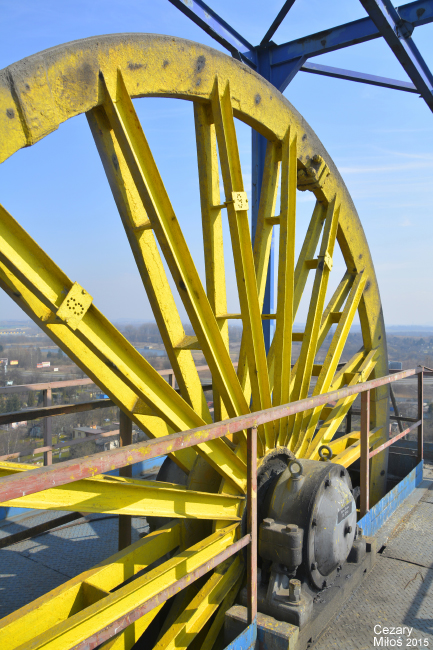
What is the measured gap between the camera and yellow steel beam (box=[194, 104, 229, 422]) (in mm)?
3166

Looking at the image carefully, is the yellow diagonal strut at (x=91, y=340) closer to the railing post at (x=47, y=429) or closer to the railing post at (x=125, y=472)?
the railing post at (x=125, y=472)

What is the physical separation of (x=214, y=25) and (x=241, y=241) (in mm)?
3757

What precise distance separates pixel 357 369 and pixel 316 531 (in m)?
2.69

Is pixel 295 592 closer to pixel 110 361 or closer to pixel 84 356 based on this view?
pixel 110 361

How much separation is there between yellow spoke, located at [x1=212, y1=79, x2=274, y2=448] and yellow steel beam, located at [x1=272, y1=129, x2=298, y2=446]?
27 cm

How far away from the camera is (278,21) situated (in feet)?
Result: 19.7

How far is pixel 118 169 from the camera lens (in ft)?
8.40

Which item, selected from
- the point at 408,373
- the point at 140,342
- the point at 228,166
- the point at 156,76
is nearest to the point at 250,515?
the point at 228,166

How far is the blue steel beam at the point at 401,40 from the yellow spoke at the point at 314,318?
162cm

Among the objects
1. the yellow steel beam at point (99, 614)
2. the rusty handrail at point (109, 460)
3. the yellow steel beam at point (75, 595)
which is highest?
the rusty handrail at point (109, 460)

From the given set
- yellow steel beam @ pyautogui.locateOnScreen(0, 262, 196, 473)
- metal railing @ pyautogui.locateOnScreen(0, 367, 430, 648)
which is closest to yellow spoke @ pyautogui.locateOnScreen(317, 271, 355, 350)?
metal railing @ pyautogui.locateOnScreen(0, 367, 430, 648)

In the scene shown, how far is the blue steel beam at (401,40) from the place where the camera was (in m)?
4.20

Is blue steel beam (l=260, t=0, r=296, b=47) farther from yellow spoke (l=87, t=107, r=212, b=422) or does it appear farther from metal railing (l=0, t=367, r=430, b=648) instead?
metal railing (l=0, t=367, r=430, b=648)

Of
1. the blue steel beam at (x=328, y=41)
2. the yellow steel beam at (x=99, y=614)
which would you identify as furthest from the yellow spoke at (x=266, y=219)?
the blue steel beam at (x=328, y=41)
